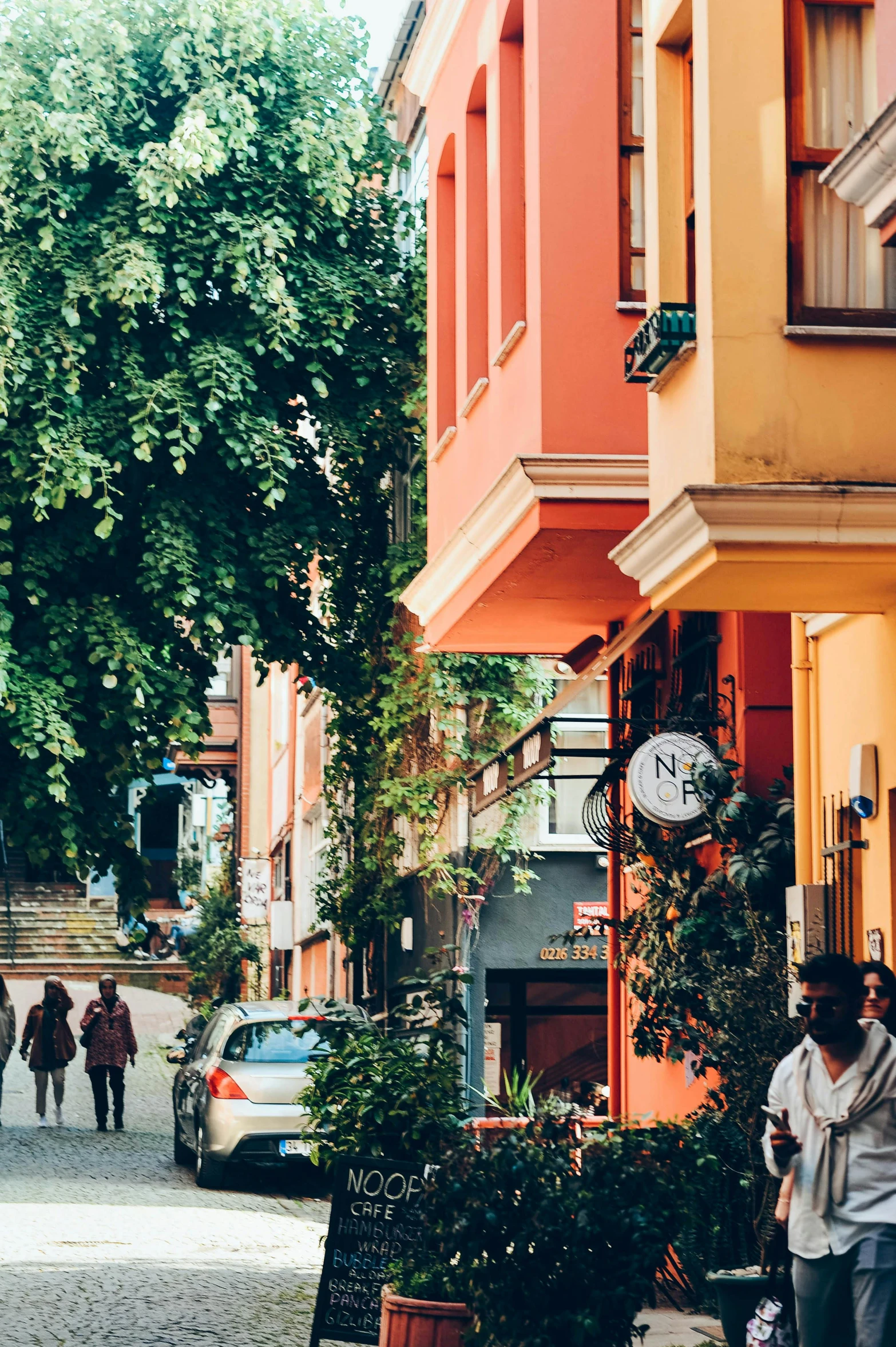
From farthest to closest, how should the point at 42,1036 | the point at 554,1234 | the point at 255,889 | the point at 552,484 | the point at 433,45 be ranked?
the point at 255,889 → the point at 42,1036 → the point at 433,45 → the point at 552,484 → the point at 554,1234

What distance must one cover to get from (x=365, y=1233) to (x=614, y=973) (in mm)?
5001

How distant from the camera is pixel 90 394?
18.7m

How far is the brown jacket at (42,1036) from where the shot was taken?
23.5 m

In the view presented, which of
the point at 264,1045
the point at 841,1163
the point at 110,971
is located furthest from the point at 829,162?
the point at 110,971

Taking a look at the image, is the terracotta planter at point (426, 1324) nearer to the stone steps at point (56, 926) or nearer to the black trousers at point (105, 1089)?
the black trousers at point (105, 1089)

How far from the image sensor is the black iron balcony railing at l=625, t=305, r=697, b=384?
314 inches

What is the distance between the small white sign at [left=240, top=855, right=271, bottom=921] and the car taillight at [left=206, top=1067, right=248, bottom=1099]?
62.7 ft

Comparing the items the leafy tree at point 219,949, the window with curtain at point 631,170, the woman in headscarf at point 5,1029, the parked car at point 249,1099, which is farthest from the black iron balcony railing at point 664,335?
the leafy tree at point 219,949

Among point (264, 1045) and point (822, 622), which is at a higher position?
point (822, 622)

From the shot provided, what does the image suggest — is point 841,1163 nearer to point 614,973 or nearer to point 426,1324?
point 426,1324

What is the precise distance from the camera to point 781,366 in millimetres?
7559

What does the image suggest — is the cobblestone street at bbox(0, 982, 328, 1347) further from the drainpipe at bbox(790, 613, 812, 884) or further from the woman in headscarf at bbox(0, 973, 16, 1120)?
the drainpipe at bbox(790, 613, 812, 884)

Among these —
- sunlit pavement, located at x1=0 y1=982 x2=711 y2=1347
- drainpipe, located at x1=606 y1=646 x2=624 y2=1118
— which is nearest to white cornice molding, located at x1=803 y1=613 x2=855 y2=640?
sunlit pavement, located at x1=0 y1=982 x2=711 y2=1347

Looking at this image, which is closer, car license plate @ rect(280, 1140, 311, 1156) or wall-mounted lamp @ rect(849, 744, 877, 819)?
wall-mounted lamp @ rect(849, 744, 877, 819)
